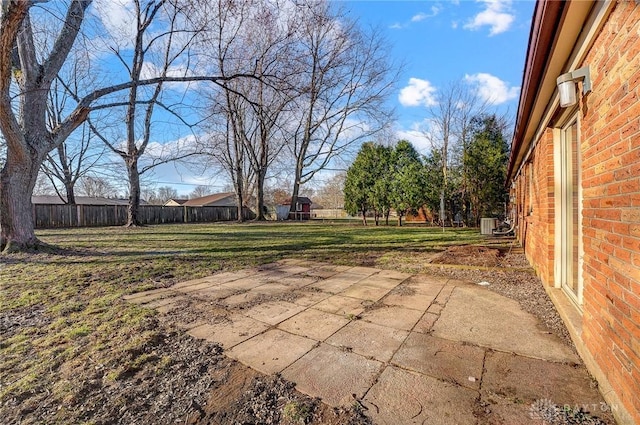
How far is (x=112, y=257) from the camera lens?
620cm

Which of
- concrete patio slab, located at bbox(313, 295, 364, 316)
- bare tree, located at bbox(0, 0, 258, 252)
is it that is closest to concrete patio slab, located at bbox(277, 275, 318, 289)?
concrete patio slab, located at bbox(313, 295, 364, 316)

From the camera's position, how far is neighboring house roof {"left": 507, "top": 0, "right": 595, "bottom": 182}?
1.77m

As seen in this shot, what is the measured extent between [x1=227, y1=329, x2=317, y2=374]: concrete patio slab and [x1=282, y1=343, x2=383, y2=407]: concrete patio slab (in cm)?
8

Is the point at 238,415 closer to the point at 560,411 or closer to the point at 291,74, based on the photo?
the point at 560,411

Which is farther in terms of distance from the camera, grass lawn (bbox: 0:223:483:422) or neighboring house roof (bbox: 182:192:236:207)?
neighboring house roof (bbox: 182:192:236:207)

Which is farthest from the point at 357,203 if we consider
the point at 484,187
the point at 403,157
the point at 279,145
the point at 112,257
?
the point at 112,257

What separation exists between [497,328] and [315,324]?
1.58m

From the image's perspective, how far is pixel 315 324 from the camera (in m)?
2.67

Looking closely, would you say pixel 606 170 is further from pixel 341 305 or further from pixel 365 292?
pixel 365 292

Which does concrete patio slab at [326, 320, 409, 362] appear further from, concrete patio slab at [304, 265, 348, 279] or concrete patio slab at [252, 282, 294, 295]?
concrete patio slab at [304, 265, 348, 279]

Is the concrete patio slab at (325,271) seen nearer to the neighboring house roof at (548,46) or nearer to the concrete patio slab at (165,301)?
the concrete patio slab at (165,301)

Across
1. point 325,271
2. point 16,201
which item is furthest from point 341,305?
point 16,201

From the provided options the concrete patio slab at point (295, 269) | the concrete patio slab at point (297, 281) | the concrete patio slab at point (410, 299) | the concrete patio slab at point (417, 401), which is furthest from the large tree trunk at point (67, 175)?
the concrete patio slab at point (417, 401)

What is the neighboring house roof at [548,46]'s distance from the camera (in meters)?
1.77
